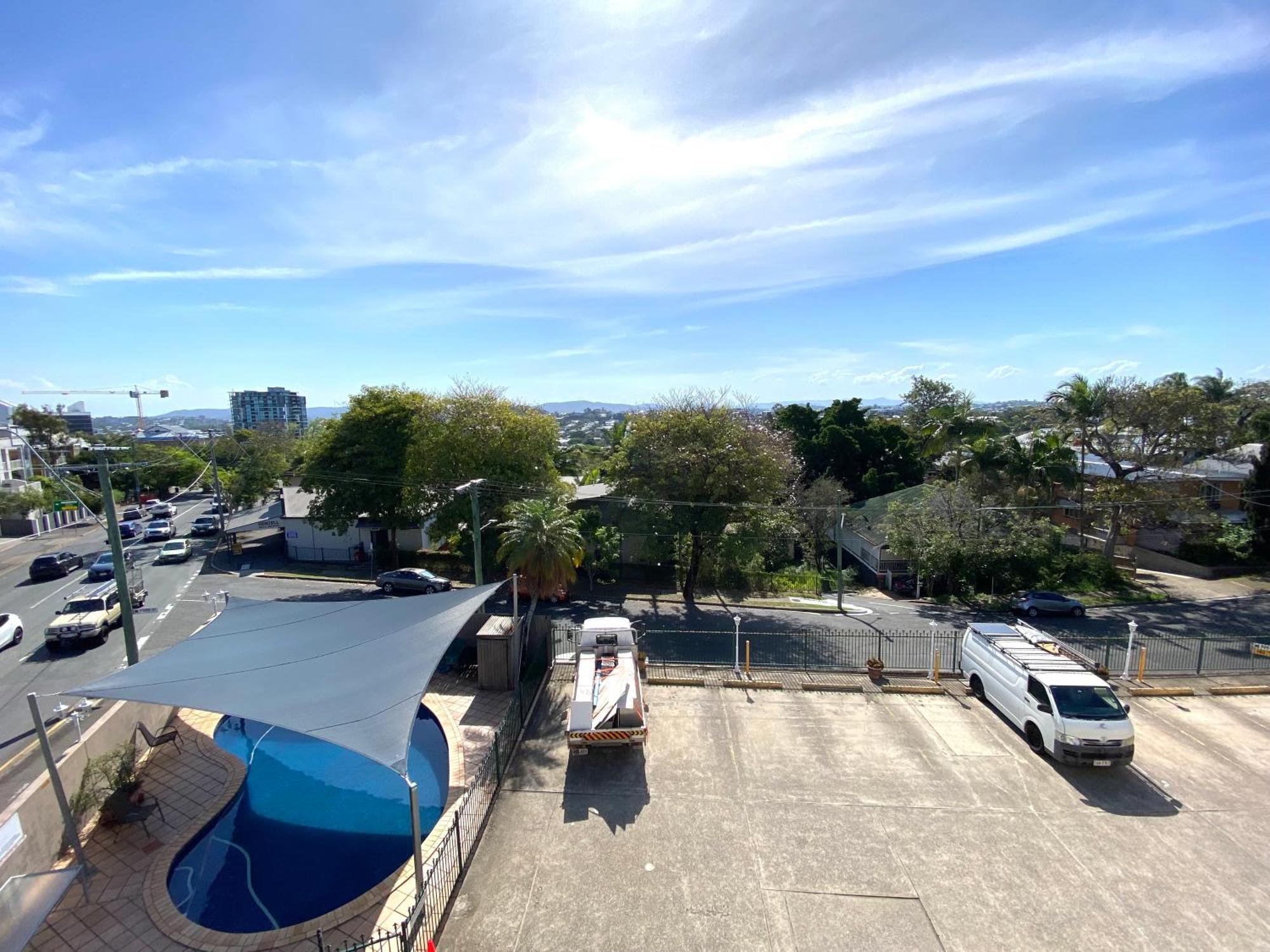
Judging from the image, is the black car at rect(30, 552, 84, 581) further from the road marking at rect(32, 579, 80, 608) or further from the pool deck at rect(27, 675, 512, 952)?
the pool deck at rect(27, 675, 512, 952)

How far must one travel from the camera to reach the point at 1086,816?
1052 cm

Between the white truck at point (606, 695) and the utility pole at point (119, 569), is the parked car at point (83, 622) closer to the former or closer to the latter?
the utility pole at point (119, 569)

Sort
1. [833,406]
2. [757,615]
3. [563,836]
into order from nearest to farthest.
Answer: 1. [563,836]
2. [757,615]
3. [833,406]

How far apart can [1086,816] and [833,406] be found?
141 feet

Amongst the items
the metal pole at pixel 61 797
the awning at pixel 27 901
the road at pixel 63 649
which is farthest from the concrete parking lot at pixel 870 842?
the road at pixel 63 649

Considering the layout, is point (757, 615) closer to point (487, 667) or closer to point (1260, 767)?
point (487, 667)

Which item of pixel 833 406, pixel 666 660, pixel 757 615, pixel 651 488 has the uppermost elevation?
pixel 833 406

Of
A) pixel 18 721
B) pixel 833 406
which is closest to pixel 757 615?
pixel 18 721

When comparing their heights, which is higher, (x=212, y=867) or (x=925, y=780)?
(x=925, y=780)

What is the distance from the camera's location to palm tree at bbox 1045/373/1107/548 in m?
31.2

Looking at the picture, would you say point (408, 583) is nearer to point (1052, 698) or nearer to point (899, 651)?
point (899, 651)

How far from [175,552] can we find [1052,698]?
40.1 m

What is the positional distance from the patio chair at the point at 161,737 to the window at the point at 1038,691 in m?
18.4

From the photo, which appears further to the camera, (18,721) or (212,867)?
(18,721)
